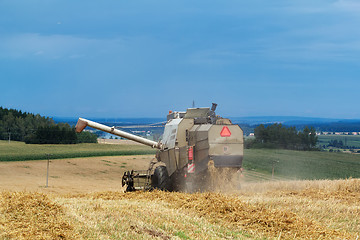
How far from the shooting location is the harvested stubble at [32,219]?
21.7 ft

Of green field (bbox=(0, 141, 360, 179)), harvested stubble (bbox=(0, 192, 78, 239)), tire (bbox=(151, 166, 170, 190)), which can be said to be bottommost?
green field (bbox=(0, 141, 360, 179))

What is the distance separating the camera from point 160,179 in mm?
16234

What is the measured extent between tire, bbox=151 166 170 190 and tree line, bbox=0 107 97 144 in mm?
55581

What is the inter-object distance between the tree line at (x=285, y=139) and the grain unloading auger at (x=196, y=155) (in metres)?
42.9

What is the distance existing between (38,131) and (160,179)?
192 ft

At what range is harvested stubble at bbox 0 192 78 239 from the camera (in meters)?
6.60

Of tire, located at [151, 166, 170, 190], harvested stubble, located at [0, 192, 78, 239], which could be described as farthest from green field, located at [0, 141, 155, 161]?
harvested stubble, located at [0, 192, 78, 239]

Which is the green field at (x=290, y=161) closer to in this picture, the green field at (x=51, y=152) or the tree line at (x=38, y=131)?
the green field at (x=51, y=152)

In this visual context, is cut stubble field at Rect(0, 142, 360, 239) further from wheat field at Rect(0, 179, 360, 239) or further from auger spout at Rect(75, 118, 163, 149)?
auger spout at Rect(75, 118, 163, 149)

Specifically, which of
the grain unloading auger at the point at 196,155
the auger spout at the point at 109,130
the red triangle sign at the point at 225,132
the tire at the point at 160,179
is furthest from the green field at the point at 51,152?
the red triangle sign at the point at 225,132

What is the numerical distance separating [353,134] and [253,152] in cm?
4256

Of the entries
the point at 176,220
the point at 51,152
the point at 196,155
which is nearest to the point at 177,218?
the point at 176,220

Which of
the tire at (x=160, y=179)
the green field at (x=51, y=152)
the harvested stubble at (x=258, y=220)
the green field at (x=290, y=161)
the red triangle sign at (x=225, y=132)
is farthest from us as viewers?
the green field at (x=51, y=152)

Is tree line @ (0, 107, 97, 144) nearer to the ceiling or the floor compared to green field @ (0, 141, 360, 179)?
nearer to the ceiling
